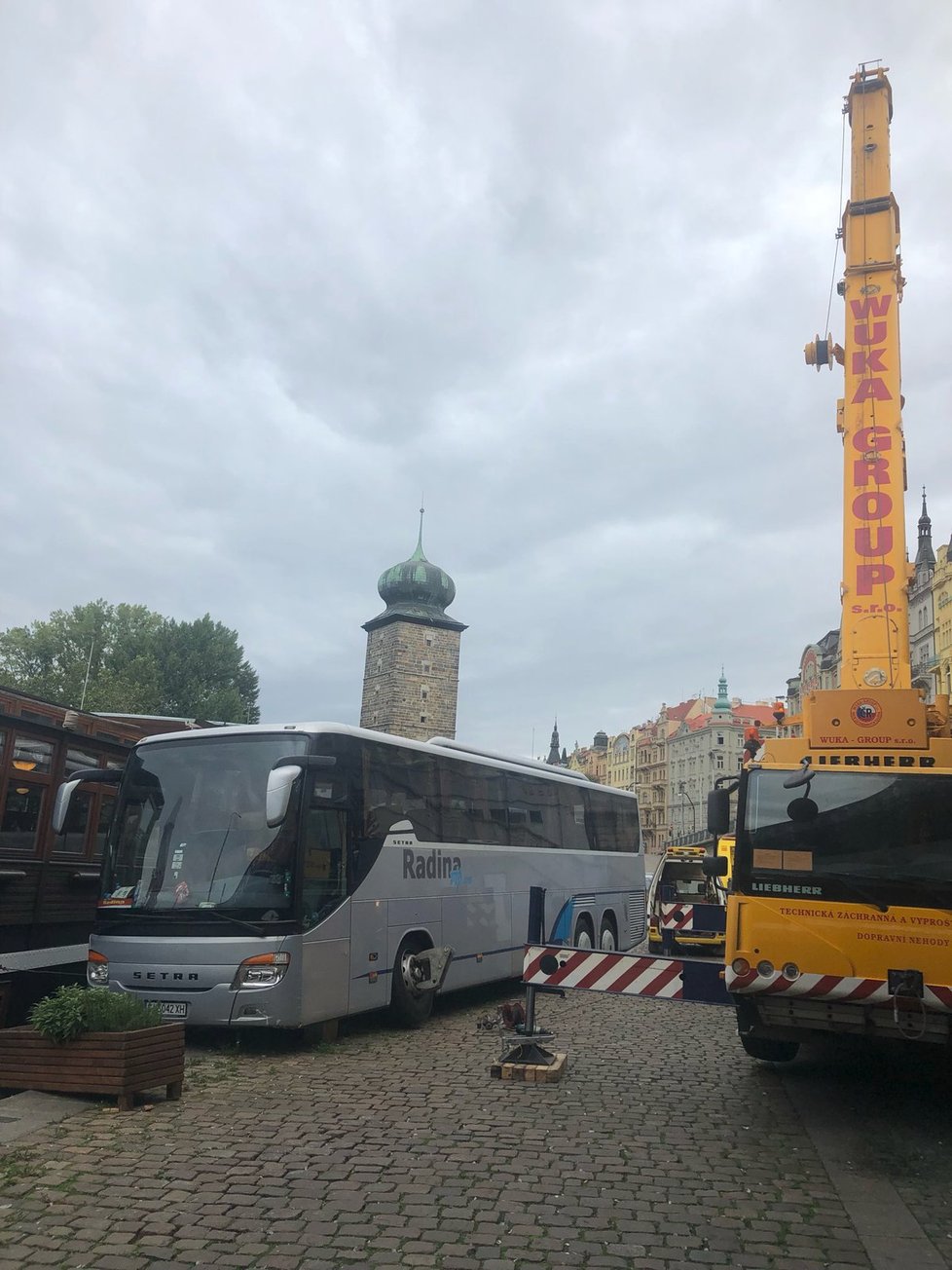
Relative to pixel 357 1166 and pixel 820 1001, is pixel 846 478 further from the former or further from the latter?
pixel 357 1166

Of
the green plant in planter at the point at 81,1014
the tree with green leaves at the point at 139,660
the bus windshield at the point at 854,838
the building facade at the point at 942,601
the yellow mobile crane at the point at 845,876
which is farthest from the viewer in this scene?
the tree with green leaves at the point at 139,660

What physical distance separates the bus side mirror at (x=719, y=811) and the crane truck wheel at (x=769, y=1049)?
6.54ft

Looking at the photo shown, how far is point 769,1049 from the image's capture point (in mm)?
8891

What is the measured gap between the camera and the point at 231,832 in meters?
9.37

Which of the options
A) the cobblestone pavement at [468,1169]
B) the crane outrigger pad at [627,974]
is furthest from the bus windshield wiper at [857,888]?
the cobblestone pavement at [468,1169]

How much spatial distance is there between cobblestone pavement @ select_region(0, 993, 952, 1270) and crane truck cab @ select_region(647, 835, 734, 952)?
412 inches

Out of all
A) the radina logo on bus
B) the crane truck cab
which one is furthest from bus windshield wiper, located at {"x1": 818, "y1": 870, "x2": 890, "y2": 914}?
the crane truck cab

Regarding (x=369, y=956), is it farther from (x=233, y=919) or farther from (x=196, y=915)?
(x=196, y=915)

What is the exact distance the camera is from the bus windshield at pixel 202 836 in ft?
30.1

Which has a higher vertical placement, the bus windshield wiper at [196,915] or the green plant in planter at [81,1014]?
the bus windshield wiper at [196,915]

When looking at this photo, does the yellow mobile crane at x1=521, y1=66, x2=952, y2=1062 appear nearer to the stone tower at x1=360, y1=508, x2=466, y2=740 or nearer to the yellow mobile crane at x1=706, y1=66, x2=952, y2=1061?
the yellow mobile crane at x1=706, y1=66, x2=952, y2=1061

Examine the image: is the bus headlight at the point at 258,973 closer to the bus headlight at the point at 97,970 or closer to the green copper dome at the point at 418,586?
the bus headlight at the point at 97,970

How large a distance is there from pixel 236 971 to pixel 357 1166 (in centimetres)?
334

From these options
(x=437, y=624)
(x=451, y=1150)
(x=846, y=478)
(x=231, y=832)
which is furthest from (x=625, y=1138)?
(x=437, y=624)
